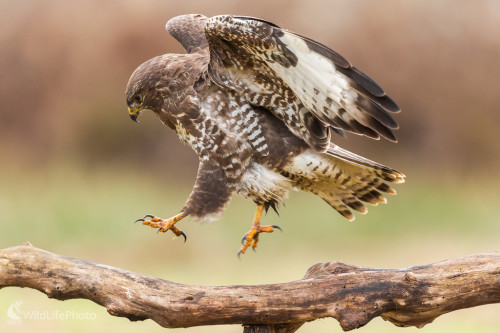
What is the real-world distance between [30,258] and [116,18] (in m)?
6.00

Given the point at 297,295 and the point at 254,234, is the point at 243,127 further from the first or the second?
the point at 297,295

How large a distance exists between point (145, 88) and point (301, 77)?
923 mm

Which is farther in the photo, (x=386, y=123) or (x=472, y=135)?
(x=472, y=135)

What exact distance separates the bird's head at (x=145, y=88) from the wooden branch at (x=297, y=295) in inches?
41.0

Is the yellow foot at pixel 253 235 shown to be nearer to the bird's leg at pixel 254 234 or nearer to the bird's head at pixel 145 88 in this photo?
the bird's leg at pixel 254 234

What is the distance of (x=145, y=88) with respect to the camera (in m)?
4.44

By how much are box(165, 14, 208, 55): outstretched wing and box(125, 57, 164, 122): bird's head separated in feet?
1.59

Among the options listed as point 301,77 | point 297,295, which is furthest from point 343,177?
point 297,295

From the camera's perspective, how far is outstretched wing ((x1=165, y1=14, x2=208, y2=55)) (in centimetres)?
496

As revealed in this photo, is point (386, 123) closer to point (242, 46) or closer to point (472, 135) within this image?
point (242, 46)

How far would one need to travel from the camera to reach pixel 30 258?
3.92m

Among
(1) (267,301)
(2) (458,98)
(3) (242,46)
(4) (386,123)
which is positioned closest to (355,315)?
(1) (267,301)

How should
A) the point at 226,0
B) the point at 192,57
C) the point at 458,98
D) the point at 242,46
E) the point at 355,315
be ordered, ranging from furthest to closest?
1. the point at 458,98
2. the point at 226,0
3. the point at 192,57
4. the point at 242,46
5. the point at 355,315

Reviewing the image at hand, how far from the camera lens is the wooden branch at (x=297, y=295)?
3768 millimetres
